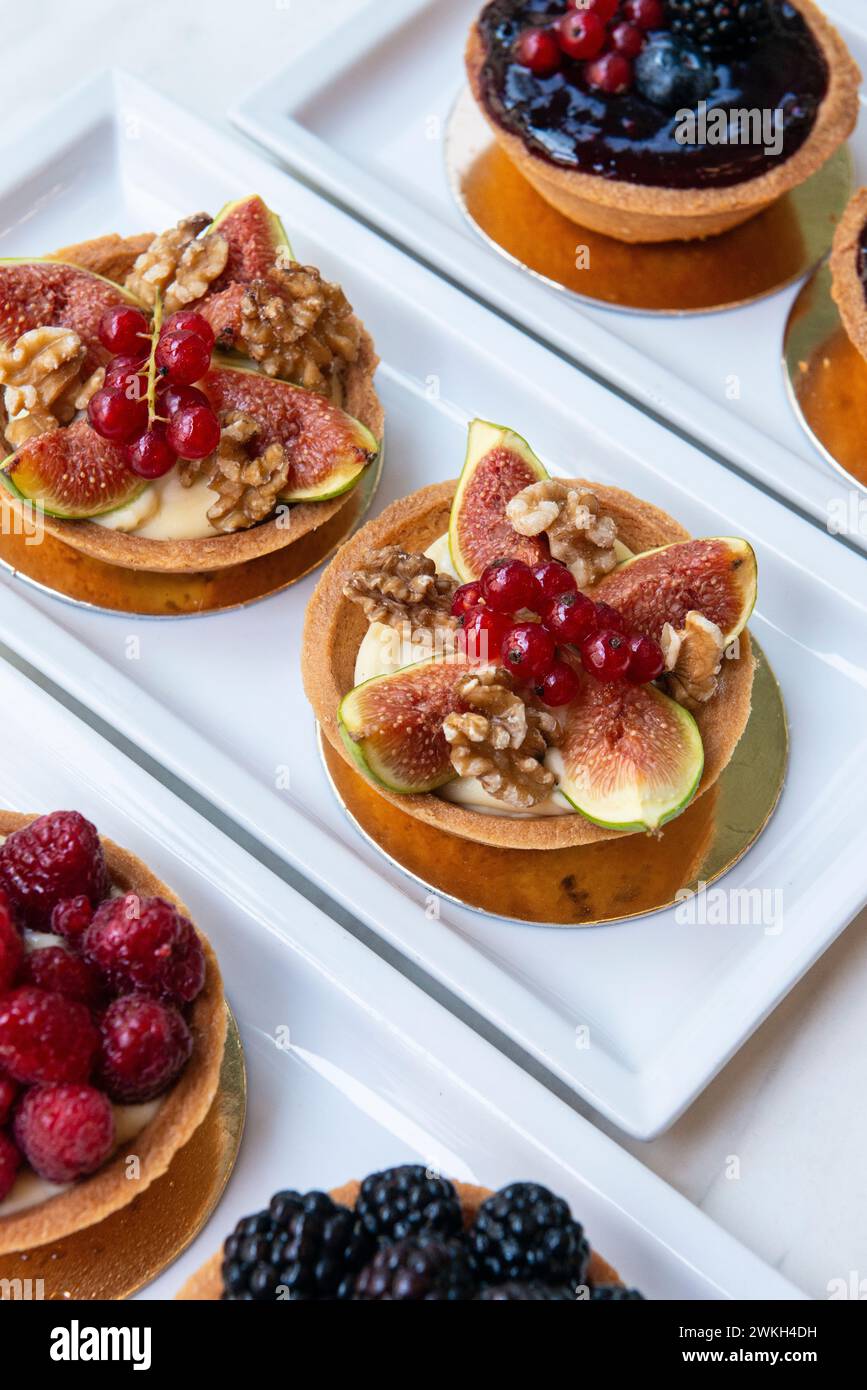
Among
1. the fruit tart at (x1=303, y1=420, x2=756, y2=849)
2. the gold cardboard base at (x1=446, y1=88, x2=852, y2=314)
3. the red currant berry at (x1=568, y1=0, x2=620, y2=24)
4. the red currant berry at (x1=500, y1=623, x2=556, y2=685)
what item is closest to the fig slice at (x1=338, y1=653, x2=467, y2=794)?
the fruit tart at (x1=303, y1=420, x2=756, y2=849)

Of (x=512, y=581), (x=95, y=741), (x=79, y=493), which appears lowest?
(x=95, y=741)

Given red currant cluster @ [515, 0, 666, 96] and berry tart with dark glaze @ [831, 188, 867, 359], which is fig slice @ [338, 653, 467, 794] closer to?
berry tart with dark glaze @ [831, 188, 867, 359]

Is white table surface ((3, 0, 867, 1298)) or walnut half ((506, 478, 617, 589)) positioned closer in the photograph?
white table surface ((3, 0, 867, 1298))

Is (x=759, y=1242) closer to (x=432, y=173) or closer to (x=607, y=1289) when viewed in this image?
(x=607, y=1289)

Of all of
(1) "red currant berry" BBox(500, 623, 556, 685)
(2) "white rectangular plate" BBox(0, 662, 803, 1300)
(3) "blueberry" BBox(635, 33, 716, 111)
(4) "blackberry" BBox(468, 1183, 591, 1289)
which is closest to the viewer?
(4) "blackberry" BBox(468, 1183, 591, 1289)

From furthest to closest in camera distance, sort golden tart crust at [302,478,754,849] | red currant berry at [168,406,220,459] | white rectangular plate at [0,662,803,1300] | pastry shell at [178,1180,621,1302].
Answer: red currant berry at [168,406,220,459] < golden tart crust at [302,478,754,849] < white rectangular plate at [0,662,803,1300] < pastry shell at [178,1180,621,1302]
